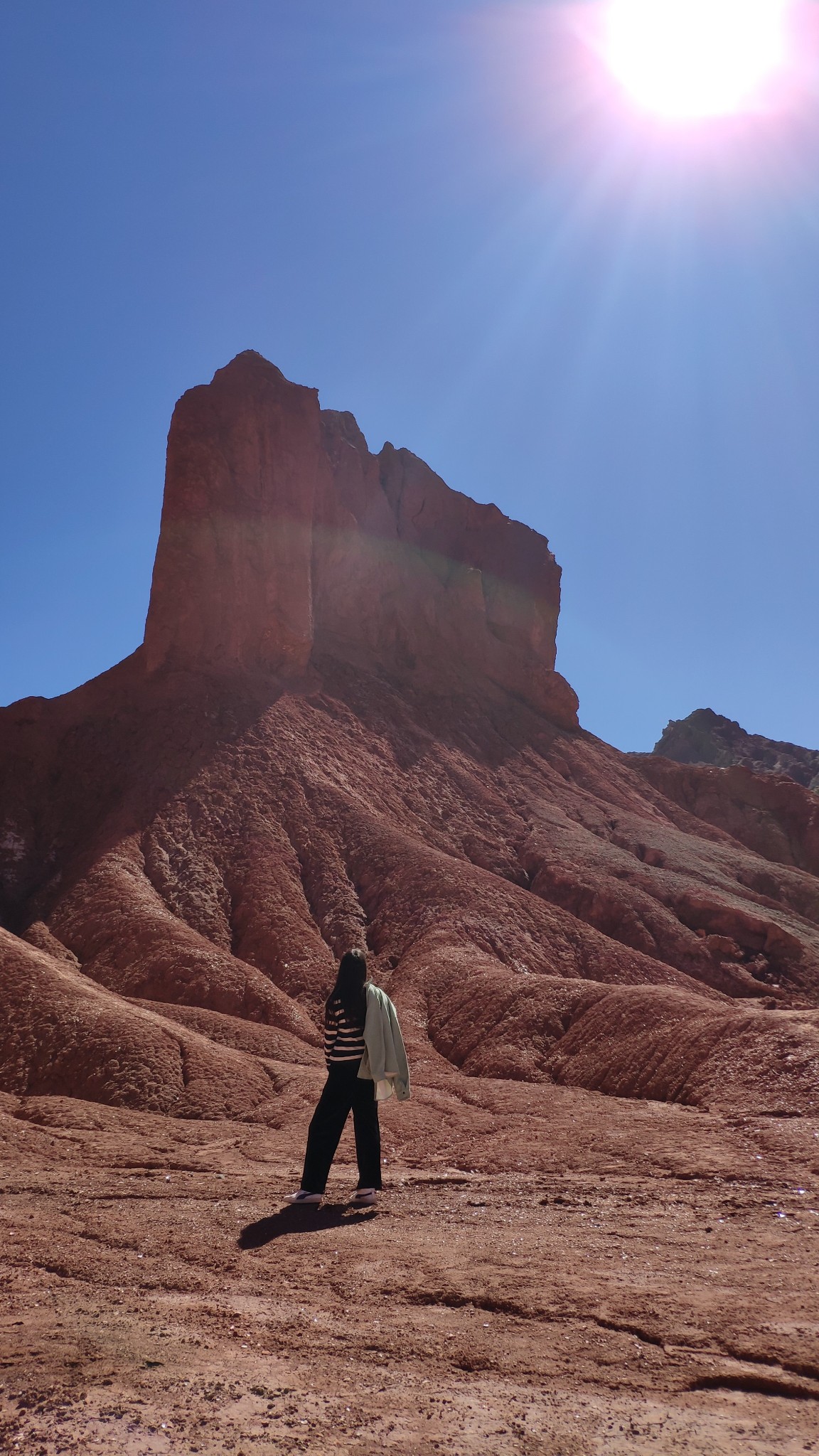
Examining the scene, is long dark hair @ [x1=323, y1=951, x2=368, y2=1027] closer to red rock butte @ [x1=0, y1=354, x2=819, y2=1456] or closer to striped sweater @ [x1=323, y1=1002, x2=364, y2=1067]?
striped sweater @ [x1=323, y1=1002, x2=364, y2=1067]

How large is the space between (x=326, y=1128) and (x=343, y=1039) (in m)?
0.71

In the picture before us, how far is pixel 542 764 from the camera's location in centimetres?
4166

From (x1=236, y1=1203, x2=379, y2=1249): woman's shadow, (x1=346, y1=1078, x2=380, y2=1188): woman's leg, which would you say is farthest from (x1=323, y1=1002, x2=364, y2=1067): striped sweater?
(x1=236, y1=1203, x2=379, y2=1249): woman's shadow

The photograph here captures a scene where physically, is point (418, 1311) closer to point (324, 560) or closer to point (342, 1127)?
point (342, 1127)

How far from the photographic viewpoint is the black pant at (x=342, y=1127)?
7.26 m

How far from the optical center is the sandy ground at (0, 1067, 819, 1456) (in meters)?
3.08

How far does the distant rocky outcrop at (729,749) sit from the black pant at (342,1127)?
78727 millimetres

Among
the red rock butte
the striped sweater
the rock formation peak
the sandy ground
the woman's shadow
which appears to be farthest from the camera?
the rock formation peak

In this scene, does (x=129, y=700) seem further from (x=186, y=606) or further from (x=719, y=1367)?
(x=719, y=1367)

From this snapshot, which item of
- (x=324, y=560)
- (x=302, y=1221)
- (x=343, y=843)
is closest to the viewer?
(x=302, y=1221)

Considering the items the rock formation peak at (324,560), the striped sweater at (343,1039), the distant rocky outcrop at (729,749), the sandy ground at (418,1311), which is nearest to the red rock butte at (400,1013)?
the sandy ground at (418,1311)

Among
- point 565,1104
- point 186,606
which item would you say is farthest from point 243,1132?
point 186,606

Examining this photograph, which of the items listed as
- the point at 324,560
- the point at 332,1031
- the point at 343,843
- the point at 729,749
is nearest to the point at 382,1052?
the point at 332,1031

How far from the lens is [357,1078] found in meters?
7.48
